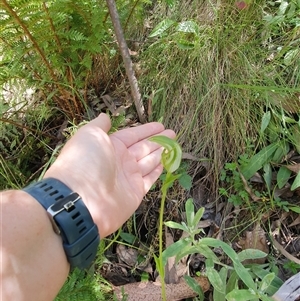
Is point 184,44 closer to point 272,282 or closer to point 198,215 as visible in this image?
point 198,215

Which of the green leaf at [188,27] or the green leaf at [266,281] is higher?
the green leaf at [188,27]

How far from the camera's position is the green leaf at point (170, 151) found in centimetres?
95

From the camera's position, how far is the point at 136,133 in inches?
56.6

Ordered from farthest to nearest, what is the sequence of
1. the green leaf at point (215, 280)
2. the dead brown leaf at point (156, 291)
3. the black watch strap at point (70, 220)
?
1. the dead brown leaf at point (156, 291)
2. the green leaf at point (215, 280)
3. the black watch strap at point (70, 220)

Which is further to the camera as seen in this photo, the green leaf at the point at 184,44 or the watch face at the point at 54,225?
the green leaf at the point at 184,44

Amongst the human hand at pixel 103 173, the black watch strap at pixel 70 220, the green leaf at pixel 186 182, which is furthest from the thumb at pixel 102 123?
the green leaf at pixel 186 182

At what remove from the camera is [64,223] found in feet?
3.33

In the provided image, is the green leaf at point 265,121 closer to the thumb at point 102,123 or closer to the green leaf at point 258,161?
the green leaf at point 258,161

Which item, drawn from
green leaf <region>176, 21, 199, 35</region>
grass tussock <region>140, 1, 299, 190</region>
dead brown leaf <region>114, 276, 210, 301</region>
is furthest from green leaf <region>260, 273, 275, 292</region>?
green leaf <region>176, 21, 199, 35</region>

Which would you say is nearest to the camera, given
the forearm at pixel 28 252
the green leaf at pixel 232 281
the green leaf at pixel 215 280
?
the forearm at pixel 28 252

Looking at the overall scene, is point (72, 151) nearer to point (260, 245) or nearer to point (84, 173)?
point (84, 173)

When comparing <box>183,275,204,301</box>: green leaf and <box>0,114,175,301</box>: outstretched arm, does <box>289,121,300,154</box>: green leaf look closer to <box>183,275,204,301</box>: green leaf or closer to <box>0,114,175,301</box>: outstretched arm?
<box>0,114,175,301</box>: outstretched arm

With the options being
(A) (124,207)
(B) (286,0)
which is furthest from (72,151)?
(B) (286,0)

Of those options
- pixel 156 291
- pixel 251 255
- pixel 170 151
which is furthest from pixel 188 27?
pixel 156 291
